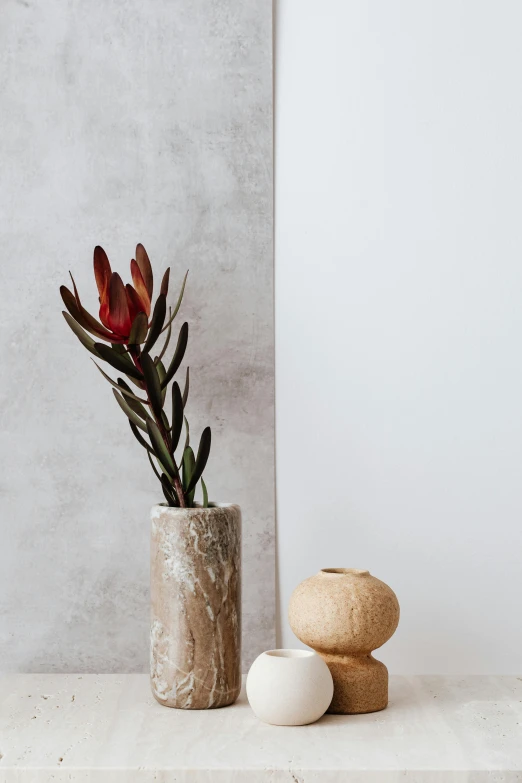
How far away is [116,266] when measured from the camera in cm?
107

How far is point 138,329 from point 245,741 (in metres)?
0.45

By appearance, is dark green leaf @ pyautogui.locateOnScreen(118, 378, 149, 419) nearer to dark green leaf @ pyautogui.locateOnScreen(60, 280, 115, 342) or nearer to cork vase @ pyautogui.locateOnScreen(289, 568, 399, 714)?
dark green leaf @ pyautogui.locateOnScreen(60, 280, 115, 342)

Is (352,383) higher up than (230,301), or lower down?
lower down

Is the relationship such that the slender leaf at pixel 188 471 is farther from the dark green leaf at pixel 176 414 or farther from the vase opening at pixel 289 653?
the vase opening at pixel 289 653

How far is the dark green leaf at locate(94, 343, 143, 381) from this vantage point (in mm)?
872

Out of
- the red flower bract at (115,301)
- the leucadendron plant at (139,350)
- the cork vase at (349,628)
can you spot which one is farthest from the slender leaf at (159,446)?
the cork vase at (349,628)

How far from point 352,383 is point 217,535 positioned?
1.02ft

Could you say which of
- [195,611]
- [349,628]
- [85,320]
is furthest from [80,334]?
[349,628]

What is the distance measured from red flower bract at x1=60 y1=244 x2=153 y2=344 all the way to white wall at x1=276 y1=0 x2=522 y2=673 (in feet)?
0.72

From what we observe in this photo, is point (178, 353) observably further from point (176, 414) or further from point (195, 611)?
point (195, 611)

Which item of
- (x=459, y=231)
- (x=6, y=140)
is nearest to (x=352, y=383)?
(x=459, y=231)

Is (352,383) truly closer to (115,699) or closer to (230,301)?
(230,301)

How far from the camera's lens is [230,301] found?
1.07 metres

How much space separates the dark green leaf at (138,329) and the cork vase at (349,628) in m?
0.34
